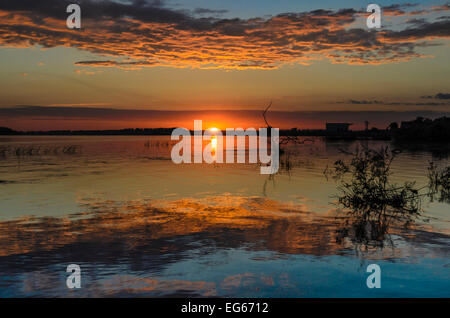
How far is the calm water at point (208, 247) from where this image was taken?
359 inches

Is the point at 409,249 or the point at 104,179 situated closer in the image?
the point at 409,249

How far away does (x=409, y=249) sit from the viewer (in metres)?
12.0

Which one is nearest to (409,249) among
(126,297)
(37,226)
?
(126,297)

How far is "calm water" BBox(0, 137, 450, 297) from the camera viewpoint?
9.12 metres

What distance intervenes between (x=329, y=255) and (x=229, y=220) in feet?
17.7

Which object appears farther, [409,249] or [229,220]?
[229,220]

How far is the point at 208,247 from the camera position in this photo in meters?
12.2

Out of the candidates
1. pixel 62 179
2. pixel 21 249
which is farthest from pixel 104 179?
pixel 21 249

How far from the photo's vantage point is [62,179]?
30.1 metres

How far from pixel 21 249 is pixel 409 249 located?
11.3 meters

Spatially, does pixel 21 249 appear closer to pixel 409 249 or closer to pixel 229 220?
pixel 229 220
